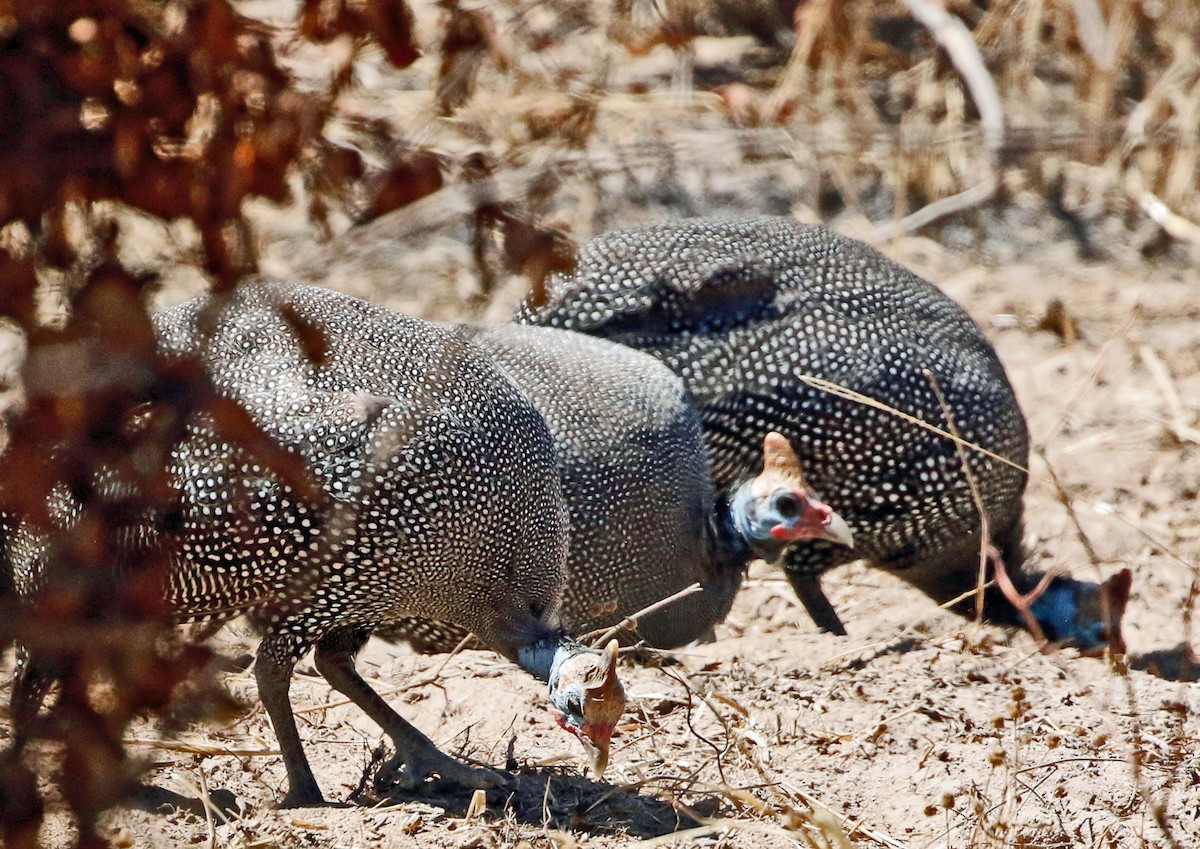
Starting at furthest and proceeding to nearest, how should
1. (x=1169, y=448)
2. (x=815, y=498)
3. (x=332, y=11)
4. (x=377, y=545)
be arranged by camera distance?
(x=1169, y=448)
(x=815, y=498)
(x=377, y=545)
(x=332, y=11)

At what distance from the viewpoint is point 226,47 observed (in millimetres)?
1842

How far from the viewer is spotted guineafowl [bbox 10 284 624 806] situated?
340 cm

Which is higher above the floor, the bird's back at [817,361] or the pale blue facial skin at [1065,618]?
the bird's back at [817,361]

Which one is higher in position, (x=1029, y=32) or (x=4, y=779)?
(x=4, y=779)

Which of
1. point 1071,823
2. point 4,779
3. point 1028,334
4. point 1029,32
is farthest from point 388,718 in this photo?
point 1029,32

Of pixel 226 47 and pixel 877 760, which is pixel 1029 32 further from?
pixel 226 47

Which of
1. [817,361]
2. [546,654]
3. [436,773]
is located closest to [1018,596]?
[817,361]

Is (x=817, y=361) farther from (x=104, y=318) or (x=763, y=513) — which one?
(x=104, y=318)

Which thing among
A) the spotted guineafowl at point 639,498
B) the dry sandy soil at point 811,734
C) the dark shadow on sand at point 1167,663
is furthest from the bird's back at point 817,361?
the dark shadow on sand at point 1167,663

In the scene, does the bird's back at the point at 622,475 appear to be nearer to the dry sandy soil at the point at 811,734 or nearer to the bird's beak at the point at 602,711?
the dry sandy soil at the point at 811,734

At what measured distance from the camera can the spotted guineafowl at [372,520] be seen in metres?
3.40

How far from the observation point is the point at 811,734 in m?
3.98

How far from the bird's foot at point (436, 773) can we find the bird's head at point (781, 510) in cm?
146

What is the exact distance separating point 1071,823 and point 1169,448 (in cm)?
348
